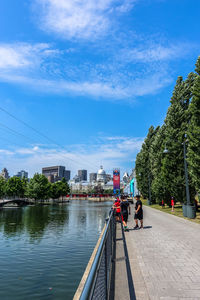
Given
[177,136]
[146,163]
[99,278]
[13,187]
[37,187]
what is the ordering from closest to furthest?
[99,278] < [177,136] < [146,163] < [13,187] < [37,187]

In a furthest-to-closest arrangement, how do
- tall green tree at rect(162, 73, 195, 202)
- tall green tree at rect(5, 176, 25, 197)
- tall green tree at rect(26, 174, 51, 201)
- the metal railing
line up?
1. tall green tree at rect(26, 174, 51, 201)
2. tall green tree at rect(5, 176, 25, 197)
3. tall green tree at rect(162, 73, 195, 202)
4. the metal railing

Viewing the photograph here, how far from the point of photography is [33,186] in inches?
3479

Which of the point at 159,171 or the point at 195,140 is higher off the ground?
the point at 195,140

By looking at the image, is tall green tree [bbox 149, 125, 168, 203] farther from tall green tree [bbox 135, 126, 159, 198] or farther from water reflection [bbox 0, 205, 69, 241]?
water reflection [bbox 0, 205, 69, 241]

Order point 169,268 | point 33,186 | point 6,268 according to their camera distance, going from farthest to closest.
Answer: point 33,186 → point 6,268 → point 169,268

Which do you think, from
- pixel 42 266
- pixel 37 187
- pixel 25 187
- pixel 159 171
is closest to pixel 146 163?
pixel 159 171

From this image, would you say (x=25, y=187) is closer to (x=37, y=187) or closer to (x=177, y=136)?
(x=37, y=187)

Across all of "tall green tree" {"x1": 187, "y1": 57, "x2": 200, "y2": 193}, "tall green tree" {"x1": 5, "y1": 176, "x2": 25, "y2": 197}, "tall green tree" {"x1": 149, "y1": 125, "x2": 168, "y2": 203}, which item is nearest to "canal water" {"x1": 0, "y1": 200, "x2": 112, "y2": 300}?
"tall green tree" {"x1": 187, "y1": 57, "x2": 200, "y2": 193}

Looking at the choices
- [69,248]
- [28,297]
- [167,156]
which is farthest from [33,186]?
[28,297]

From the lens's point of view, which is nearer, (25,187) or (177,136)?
(177,136)

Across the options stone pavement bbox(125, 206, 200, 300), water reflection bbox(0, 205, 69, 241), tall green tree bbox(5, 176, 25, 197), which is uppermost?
tall green tree bbox(5, 176, 25, 197)

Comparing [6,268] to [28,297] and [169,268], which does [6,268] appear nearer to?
[28,297]

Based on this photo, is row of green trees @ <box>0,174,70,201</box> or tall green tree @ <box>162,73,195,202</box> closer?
tall green tree @ <box>162,73,195,202</box>

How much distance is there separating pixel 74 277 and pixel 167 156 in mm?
22255
